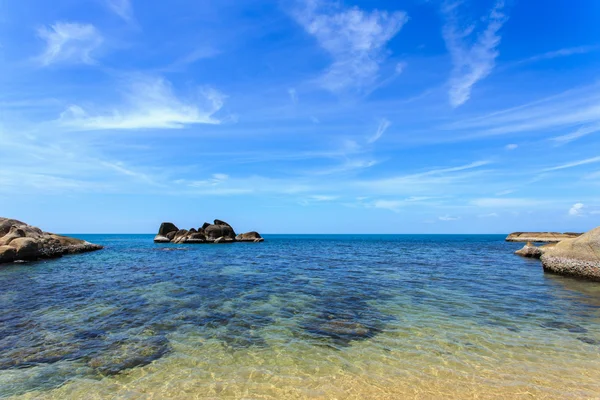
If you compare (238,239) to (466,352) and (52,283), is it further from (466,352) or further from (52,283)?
(466,352)

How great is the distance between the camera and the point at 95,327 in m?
10.8

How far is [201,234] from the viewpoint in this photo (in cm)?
8656

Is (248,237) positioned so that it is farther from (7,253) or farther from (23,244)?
(7,253)

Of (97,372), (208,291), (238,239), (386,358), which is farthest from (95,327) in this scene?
(238,239)

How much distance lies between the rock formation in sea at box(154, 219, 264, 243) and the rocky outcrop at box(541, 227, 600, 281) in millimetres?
75137

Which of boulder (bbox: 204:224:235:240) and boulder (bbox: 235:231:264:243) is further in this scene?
boulder (bbox: 235:231:264:243)

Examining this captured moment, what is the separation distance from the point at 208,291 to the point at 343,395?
1288 centimetres

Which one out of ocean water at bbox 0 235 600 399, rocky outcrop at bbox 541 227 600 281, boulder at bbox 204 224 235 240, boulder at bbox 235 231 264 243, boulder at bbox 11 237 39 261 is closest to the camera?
ocean water at bbox 0 235 600 399

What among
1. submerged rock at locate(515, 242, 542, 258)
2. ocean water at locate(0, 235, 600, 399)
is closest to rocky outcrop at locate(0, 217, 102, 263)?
ocean water at locate(0, 235, 600, 399)

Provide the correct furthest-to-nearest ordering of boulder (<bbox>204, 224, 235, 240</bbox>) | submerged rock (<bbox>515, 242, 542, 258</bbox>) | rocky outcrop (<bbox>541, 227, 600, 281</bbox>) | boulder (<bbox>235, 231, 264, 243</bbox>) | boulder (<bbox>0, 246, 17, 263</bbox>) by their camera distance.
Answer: boulder (<bbox>235, 231, 264, 243</bbox>) < boulder (<bbox>204, 224, 235, 240</bbox>) < submerged rock (<bbox>515, 242, 542, 258</bbox>) < boulder (<bbox>0, 246, 17, 263</bbox>) < rocky outcrop (<bbox>541, 227, 600, 281</bbox>)

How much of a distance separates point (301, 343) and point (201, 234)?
8249cm

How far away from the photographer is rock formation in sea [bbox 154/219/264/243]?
84.9 meters

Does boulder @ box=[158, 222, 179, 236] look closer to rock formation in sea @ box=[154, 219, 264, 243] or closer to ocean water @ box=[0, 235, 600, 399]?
rock formation in sea @ box=[154, 219, 264, 243]

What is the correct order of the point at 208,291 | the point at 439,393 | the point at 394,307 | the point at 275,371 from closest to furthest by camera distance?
the point at 439,393
the point at 275,371
the point at 394,307
the point at 208,291
